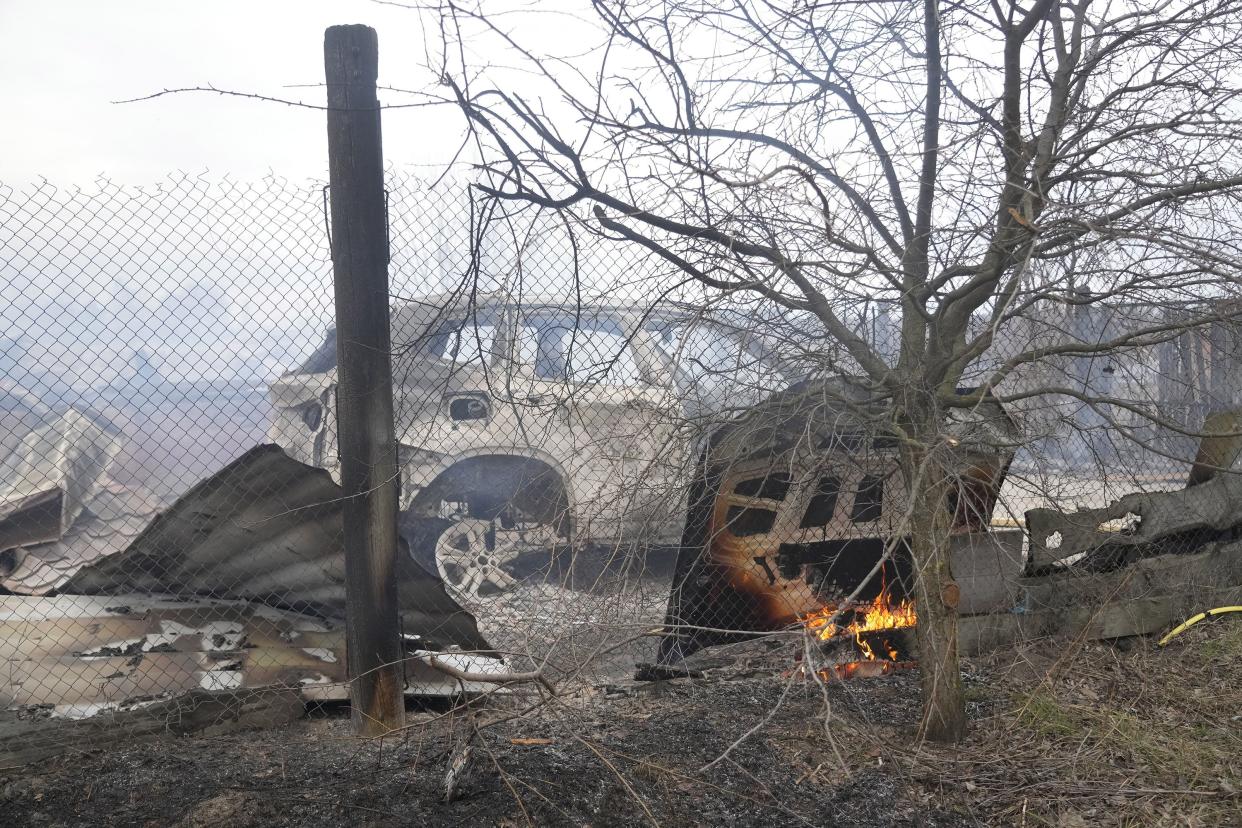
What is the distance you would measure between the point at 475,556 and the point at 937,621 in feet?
7.63

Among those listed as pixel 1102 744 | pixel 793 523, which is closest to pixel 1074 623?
pixel 1102 744

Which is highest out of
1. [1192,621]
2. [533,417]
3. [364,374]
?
[364,374]

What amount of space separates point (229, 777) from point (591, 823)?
1208mm

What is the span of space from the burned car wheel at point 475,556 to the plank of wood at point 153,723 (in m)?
1.22

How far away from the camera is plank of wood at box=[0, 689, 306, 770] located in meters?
3.13

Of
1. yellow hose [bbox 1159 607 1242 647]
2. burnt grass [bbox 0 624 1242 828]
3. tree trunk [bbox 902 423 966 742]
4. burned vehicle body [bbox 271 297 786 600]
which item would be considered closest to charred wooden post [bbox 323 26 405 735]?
burned vehicle body [bbox 271 297 786 600]

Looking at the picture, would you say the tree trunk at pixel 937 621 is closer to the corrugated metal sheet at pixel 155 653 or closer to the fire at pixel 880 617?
the fire at pixel 880 617

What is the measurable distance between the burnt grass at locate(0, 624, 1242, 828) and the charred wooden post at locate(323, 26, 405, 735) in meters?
0.31

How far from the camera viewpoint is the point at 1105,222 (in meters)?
3.02

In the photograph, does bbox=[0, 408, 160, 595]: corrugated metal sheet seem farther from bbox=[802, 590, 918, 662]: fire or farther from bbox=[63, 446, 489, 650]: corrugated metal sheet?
bbox=[802, 590, 918, 662]: fire

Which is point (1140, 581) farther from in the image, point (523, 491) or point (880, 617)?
point (523, 491)

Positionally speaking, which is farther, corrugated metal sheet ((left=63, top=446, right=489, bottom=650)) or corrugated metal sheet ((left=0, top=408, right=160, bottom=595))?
corrugated metal sheet ((left=0, top=408, right=160, bottom=595))

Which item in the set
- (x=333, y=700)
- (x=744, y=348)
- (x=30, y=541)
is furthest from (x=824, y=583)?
(x=30, y=541)

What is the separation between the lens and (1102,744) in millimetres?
3453
